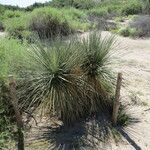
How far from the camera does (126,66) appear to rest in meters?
10.9

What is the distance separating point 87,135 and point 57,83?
42.3 inches

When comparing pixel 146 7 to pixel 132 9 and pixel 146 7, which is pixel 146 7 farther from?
pixel 132 9

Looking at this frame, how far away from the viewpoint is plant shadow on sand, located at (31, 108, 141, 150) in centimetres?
638

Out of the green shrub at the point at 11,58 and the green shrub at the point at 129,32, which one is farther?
the green shrub at the point at 129,32

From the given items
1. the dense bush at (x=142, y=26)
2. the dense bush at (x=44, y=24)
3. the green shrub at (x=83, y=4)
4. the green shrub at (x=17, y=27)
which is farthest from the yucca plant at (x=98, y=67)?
the green shrub at (x=83, y=4)

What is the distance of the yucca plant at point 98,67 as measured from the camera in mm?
7359

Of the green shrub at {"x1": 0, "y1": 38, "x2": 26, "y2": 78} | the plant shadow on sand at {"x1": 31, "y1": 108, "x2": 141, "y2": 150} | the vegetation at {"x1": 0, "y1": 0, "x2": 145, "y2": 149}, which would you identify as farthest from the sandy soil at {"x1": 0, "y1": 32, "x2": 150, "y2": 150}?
the green shrub at {"x1": 0, "y1": 38, "x2": 26, "y2": 78}

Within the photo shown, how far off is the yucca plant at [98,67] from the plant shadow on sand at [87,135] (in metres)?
0.43

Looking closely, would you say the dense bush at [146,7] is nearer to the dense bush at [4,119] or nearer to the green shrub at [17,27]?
the green shrub at [17,27]

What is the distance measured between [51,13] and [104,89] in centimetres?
963

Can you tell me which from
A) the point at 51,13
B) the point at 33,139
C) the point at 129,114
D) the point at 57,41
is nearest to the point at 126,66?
the point at 129,114

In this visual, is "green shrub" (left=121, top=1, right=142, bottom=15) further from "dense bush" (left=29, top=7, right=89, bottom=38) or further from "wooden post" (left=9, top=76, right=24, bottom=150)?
"wooden post" (left=9, top=76, right=24, bottom=150)

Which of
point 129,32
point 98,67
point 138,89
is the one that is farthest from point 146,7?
point 98,67

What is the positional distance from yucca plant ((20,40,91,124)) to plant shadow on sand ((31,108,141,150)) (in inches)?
10.1
